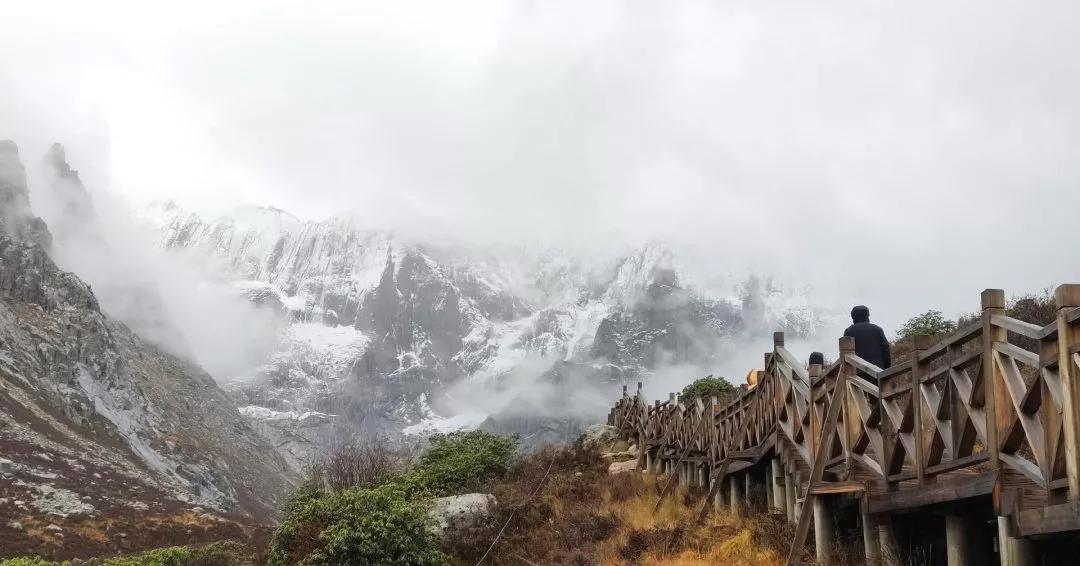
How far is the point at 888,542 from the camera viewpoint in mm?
8992

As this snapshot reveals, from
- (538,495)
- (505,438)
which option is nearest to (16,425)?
(505,438)

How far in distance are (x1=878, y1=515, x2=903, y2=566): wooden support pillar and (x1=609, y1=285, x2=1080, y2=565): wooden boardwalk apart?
0.01 meters

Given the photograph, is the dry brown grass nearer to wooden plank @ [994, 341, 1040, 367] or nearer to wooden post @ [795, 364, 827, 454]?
wooden post @ [795, 364, 827, 454]

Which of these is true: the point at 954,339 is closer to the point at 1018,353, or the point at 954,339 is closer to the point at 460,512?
the point at 1018,353

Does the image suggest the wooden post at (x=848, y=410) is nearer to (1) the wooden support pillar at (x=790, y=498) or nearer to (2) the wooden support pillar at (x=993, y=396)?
(1) the wooden support pillar at (x=790, y=498)

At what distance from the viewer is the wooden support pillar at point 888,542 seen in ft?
28.7

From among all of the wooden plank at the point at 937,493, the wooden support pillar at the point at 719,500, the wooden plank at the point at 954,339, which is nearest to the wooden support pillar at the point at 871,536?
the wooden plank at the point at 937,493

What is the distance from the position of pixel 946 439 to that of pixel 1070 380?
205 centimetres

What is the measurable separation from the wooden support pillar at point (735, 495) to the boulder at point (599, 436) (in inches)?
599

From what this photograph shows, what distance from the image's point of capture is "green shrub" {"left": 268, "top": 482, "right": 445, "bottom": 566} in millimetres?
14055

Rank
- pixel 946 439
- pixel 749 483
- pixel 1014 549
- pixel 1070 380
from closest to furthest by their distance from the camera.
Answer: pixel 1070 380 → pixel 1014 549 → pixel 946 439 → pixel 749 483

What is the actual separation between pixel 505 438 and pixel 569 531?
12.7 m

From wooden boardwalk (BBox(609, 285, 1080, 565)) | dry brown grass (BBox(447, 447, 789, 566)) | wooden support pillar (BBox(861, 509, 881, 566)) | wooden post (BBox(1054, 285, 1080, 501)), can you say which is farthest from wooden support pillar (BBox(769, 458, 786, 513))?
wooden post (BBox(1054, 285, 1080, 501))

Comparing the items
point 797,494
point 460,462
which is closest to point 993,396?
point 797,494
